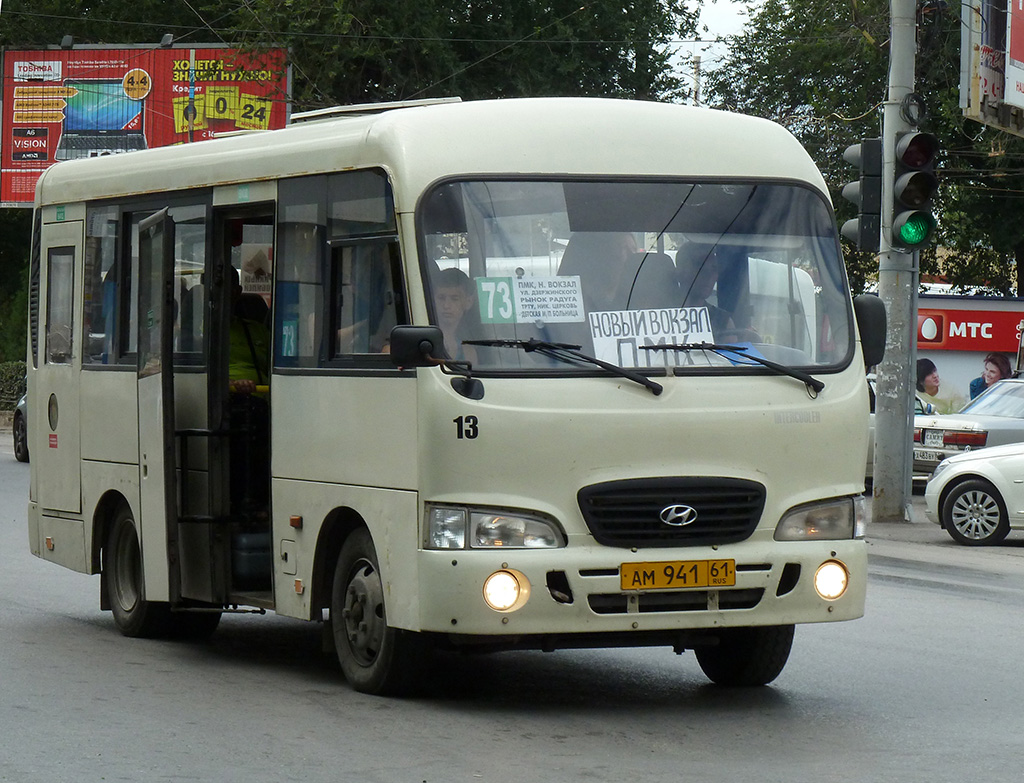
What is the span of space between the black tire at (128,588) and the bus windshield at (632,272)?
3423 millimetres

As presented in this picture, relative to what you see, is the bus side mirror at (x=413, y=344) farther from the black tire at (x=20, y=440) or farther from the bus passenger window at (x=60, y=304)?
the black tire at (x=20, y=440)

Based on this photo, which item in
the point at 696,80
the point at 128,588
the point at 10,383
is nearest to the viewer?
the point at 128,588

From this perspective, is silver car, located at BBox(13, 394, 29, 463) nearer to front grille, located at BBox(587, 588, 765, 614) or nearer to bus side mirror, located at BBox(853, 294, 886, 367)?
bus side mirror, located at BBox(853, 294, 886, 367)

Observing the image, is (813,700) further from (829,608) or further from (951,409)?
(951,409)

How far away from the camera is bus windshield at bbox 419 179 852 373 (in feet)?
25.8

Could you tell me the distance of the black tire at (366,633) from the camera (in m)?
8.15

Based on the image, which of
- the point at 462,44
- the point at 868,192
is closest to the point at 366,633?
the point at 868,192

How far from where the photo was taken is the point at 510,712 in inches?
318

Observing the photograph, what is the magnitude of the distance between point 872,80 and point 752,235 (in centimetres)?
3343

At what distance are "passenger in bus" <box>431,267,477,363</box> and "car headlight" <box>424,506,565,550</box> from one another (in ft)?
2.08

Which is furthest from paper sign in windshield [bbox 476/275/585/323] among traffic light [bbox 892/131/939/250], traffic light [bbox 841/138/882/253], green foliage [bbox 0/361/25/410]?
green foliage [bbox 0/361/25/410]

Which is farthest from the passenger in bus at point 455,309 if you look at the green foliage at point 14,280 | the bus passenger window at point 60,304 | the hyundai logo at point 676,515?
the green foliage at point 14,280

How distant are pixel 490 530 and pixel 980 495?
11001 mm

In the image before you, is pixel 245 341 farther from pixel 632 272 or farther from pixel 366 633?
pixel 632 272
